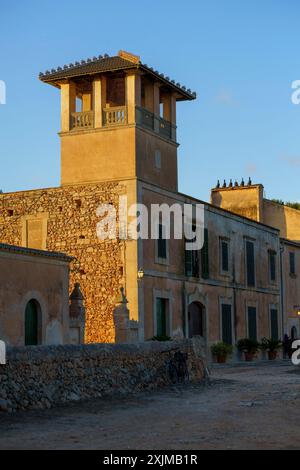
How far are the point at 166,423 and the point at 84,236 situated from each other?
17135 millimetres

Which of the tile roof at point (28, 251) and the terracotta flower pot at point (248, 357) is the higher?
the tile roof at point (28, 251)

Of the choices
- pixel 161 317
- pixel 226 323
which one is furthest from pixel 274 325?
pixel 161 317

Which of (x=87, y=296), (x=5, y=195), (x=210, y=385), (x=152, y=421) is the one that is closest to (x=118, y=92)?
(x=5, y=195)

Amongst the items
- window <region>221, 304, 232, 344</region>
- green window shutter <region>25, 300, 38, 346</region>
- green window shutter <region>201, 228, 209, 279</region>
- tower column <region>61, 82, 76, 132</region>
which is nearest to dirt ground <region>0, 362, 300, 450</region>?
green window shutter <region>25, 300, 38, 346</region>

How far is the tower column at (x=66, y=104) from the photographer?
28.9m

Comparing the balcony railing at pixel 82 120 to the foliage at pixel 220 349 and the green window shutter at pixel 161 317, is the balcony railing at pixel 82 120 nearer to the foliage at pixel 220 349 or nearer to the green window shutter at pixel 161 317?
the green window shutter at pixel 161 317

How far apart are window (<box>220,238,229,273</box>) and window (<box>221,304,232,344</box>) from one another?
4.95ft

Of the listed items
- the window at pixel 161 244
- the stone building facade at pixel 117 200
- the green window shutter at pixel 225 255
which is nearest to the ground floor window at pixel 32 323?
the stone building facade at pixel 117 200

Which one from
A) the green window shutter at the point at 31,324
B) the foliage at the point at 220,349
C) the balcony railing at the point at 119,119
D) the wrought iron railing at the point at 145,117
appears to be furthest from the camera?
the foliage at the point at 220,349

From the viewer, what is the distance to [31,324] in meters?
23.2

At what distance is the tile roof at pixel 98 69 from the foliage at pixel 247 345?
11.0m

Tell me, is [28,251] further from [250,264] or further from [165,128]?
[250,264]

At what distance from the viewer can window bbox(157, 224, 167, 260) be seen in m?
28.2

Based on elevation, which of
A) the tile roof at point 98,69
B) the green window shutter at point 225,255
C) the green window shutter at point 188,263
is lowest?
the green window shutter at point 188,263
